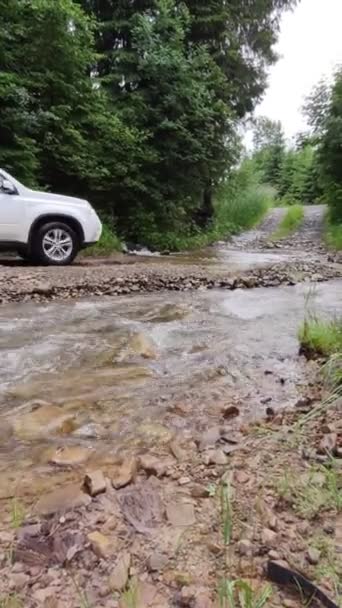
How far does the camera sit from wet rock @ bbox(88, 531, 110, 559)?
53.6 inches

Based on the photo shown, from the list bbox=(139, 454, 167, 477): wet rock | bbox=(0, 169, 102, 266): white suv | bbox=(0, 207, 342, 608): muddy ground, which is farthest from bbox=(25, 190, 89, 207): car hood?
bbox=(139, 454, 167, 477): wet rock

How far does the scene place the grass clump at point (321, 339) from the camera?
321 cm

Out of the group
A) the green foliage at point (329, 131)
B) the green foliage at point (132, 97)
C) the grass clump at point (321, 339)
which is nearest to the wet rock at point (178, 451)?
the grass clump at point (321, 339)

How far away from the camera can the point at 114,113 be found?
1033 centimetres

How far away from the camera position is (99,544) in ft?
4.59

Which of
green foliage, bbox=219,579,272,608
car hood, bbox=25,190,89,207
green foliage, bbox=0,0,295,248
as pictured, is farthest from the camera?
green foliage, bbox=0,0,295,248

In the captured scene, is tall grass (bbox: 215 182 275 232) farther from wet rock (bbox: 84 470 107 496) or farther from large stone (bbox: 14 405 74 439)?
wet rock (bbox: 84 470 107 496)

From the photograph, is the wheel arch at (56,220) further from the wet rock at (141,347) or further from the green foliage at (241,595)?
the green foliage at (241,595)

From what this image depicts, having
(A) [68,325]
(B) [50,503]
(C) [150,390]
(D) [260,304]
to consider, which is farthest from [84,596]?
(D) [260,304]

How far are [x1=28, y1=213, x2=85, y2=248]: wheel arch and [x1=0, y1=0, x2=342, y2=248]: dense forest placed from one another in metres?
2.00

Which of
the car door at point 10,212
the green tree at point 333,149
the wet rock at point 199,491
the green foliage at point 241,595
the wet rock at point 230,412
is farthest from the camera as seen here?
the green tree at point 333,149

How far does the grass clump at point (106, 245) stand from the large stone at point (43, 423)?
7.32 m

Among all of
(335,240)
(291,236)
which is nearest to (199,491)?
(335,240)

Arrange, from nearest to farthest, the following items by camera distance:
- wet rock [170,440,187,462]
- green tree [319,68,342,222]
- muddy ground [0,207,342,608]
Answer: muddy ground [0,207,342,608] < wet rock [170,440,187,462] < green tree [319,68,342,222]
